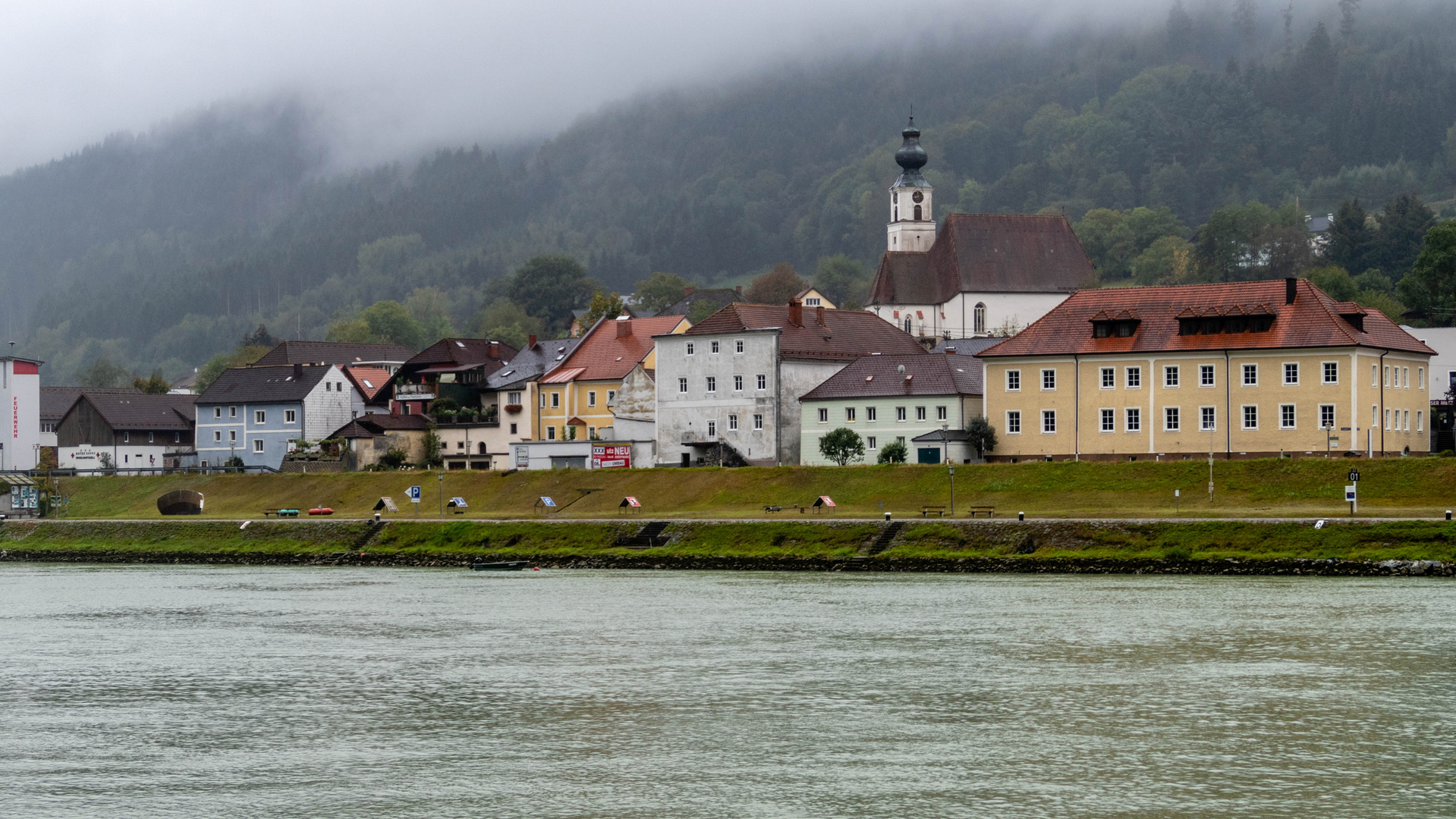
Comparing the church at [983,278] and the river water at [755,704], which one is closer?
the river water at [755,704]

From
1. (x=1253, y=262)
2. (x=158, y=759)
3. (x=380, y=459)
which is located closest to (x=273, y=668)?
(x=158, y=759)

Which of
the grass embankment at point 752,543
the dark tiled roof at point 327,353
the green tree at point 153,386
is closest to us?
the grass embankment at point 752,543

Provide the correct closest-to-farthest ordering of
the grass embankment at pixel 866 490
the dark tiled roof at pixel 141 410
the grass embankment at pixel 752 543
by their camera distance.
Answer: the grass embankment at pixel 752 543, the grass embankment at pixel 866 490, the dark tiled roof at pixel 141 410

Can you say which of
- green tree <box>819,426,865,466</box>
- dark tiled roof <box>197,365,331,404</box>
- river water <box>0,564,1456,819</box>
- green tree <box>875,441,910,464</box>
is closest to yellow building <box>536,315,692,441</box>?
green tree <box>819,426,865,466</box>

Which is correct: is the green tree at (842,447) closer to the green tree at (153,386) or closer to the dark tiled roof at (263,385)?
the dark tiled roof at (263,385)

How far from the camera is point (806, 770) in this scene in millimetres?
27453

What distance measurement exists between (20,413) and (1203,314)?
84966mm

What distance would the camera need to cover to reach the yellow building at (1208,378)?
77562mm

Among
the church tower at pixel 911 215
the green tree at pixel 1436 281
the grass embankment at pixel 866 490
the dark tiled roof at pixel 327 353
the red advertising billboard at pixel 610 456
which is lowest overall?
the grass embankment at pixel 866 490

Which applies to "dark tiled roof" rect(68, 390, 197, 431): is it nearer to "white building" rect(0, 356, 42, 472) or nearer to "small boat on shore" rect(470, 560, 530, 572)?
"white building" rect(0, 356, 42, 472)

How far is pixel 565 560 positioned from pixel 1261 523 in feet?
91.1

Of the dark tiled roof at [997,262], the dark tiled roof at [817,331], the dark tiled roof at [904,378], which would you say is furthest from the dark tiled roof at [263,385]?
the dark tiled roof at [997,262]

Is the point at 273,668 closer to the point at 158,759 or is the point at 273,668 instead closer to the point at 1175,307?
the point at 158,759

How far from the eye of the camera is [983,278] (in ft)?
431
